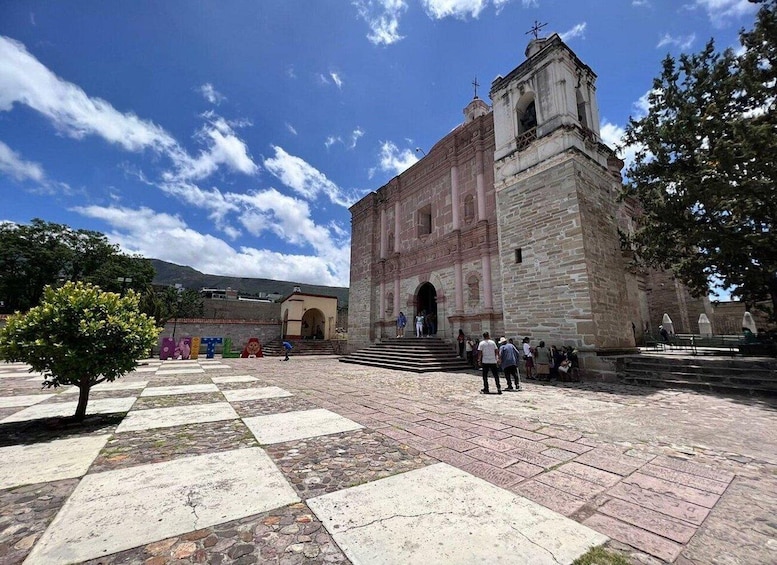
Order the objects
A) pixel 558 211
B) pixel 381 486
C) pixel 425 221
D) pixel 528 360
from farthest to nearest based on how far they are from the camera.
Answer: pixel 425 221, pixel 558 211, pixel 528 360, pixel 381 486

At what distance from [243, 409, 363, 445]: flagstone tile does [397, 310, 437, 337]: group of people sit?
11.3m

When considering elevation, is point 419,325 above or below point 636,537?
above

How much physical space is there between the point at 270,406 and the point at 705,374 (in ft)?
32.7

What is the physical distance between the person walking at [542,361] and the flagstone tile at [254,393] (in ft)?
24.1

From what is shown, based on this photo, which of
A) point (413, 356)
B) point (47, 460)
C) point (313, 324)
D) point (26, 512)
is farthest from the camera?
point (313, 324)

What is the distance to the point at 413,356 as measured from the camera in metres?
13.7

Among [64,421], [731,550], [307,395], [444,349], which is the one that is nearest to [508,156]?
[444,349]

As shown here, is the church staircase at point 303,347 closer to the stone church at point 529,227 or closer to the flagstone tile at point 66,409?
the stone church at point 529,227

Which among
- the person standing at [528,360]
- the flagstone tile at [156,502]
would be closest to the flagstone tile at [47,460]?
the flagstone tile at [156,502]

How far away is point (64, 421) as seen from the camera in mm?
4383

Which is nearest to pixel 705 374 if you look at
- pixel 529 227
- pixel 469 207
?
pixel 529 227

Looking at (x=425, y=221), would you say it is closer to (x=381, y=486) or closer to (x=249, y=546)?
(x=381, y=486)

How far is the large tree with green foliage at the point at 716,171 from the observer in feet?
24.7

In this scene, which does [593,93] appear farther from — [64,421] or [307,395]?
[64,421]
